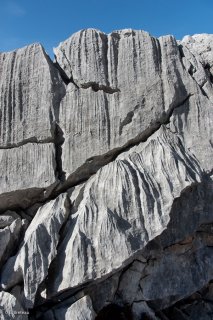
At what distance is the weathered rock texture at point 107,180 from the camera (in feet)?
18.3

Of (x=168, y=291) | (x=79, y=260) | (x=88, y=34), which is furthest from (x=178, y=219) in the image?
(x=88, y=34)

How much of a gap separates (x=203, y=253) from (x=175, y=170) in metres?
1.24

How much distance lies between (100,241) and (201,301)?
196 centimetres

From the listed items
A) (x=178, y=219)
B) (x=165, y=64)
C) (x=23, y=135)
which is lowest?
(x=178, y=219)

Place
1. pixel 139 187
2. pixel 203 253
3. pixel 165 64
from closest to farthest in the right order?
pixel 139 187 < pixel 203 253 < pixel 165 64

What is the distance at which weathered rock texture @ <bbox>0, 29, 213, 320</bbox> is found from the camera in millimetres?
5570

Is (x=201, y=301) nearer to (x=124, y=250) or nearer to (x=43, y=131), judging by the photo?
(x=124, y=250)

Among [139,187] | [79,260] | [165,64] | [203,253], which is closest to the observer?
[79,260]

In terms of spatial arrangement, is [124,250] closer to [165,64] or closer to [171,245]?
[171,245]

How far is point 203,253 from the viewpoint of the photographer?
638 centimetres

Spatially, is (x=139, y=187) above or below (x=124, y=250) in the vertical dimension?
above

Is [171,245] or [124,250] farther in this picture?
[171,245]

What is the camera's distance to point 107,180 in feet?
20.0

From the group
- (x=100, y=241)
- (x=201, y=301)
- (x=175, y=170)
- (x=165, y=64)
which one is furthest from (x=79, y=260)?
(x=165, y=64)
